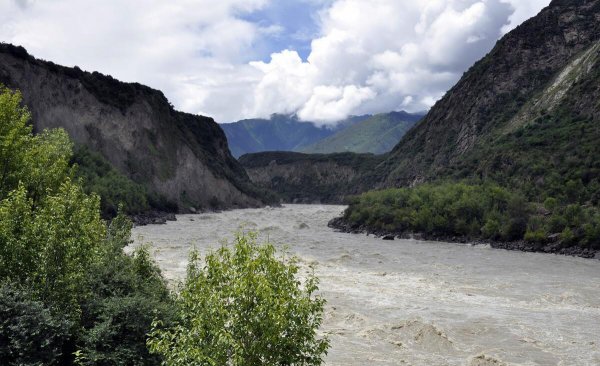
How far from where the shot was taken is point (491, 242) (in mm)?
58875

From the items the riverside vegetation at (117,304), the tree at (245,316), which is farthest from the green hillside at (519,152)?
the tree at (245,316)

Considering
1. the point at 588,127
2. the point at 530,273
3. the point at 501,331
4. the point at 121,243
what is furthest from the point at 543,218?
the point at 121,243

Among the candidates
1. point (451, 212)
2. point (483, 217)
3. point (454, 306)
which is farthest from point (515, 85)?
point (454, 306)

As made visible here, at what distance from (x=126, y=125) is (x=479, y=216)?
266 ft

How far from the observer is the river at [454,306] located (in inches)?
769

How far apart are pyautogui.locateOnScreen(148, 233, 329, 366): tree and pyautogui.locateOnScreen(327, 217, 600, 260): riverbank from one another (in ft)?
152

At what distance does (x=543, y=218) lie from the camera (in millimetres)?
57812

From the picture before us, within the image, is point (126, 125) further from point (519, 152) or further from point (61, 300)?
point (61, 300)

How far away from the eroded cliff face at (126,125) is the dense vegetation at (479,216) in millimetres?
52941

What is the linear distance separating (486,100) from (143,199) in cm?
8593

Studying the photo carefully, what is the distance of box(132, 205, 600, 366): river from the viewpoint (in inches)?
769

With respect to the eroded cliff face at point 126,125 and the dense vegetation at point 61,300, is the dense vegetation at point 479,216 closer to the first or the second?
the dense vegetation at point 61,300

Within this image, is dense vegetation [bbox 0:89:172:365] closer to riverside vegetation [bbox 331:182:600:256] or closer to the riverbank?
the riverbank

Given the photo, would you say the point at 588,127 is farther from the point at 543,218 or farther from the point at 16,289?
the point at 16,289
